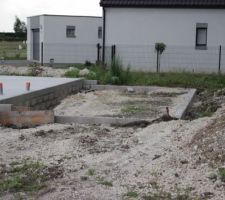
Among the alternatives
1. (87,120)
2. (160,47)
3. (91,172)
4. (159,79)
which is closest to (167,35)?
(160,47)

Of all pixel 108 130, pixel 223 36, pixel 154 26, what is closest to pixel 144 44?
pixel 154 26

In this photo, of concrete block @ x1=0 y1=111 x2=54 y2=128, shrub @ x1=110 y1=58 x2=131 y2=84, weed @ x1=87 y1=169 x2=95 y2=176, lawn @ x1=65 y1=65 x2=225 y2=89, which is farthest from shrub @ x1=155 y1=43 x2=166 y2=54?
weed @ x1=87 y1=169 x2=95 y2=176

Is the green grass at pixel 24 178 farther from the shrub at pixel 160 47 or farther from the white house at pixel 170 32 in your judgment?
the white house at pixel 170 32

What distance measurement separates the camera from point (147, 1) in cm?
2486

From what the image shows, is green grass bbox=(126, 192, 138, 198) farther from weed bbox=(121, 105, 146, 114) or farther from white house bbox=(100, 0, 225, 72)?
white house bbox=(100, 0, 225, 72)

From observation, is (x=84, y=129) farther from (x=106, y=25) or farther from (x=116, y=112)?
(x=106, y=25)

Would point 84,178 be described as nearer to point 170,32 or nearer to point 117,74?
point 117,74

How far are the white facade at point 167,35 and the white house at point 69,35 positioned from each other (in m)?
8.53

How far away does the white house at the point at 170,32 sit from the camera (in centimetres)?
2459

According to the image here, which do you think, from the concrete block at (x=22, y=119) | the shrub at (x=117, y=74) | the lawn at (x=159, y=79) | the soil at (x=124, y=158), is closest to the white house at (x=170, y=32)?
the lawn at (x=159, y=79)

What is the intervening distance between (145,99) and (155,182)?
8267 mm

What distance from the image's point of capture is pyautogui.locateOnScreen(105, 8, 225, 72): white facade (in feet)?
80.8

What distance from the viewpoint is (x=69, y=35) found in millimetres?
36188

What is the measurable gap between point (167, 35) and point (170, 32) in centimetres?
20
